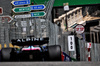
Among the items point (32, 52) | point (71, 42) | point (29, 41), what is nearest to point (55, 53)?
point (32, 52)

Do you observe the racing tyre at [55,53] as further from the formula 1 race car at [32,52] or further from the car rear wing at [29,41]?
the car rear wing at [29,41]

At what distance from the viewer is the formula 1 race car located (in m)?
6.65

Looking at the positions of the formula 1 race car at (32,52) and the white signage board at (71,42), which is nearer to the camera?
the formula 1 race car at (32,52)

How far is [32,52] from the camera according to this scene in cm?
682

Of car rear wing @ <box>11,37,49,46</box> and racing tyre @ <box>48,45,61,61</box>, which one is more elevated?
car rear wing @ <box>11,37,49,46</box>

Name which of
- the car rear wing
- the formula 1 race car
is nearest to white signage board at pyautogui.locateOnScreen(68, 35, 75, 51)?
the formula 1 race car

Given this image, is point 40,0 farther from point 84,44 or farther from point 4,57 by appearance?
point 4,57

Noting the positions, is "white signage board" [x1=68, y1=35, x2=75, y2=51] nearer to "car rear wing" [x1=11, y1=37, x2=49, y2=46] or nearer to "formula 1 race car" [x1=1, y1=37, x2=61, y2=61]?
"formula 1 race car" [x1=1, y1=37, x2=61, y2=61]

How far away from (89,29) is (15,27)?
19207 mm

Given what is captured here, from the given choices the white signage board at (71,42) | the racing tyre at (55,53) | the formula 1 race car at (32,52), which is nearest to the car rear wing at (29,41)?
the formula 1 race car at (32,52)

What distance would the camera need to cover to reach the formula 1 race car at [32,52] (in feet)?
21.8

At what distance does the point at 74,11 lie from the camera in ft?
101

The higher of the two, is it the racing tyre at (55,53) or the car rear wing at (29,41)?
the car rear wing at (29,41)

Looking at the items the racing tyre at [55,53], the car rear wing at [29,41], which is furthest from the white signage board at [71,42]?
the car rear wing at [29,41]
